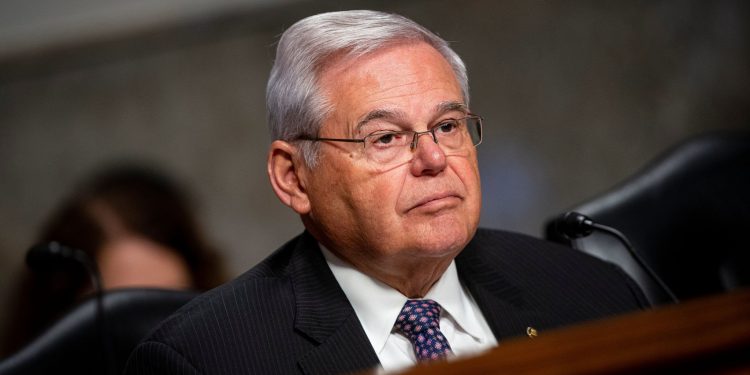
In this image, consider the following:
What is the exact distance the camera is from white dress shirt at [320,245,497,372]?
2.26 m

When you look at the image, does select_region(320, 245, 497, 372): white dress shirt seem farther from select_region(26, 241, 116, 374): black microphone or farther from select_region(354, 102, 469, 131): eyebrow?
select_region(26, 241, 116, 374): black microphone

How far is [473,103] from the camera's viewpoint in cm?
488

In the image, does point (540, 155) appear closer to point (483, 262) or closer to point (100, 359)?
point (483, 262)

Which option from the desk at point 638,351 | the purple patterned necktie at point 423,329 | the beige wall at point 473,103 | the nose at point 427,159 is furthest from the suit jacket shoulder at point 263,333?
the beige wall at point 473,103

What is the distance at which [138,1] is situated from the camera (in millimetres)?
4766

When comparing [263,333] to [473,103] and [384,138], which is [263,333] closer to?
[384,138]

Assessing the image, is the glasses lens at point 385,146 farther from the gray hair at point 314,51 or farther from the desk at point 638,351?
the desk at point 638,351

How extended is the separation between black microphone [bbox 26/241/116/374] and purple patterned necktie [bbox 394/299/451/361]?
2.25ft

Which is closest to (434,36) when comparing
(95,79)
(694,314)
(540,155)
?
(694,314)

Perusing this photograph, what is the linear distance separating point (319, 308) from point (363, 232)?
0.60 ft

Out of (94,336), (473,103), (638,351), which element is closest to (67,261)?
(94,336)

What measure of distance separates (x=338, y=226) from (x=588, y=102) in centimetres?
286

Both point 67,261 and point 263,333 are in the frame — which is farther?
point 67,261

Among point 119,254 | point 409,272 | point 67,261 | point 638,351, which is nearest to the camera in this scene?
point 638,351
